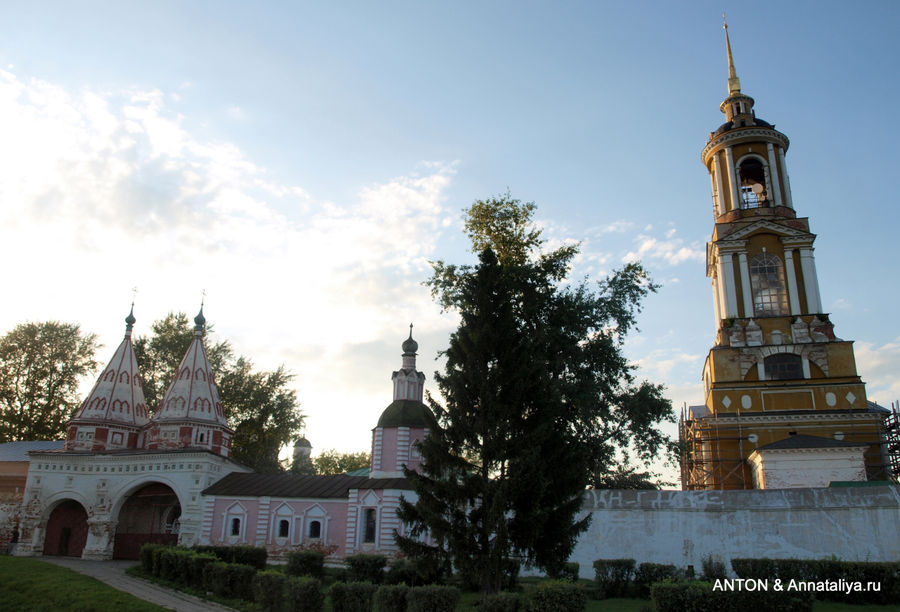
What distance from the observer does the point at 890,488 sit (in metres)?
16.6

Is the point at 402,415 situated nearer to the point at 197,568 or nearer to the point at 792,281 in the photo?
the point at 197,568

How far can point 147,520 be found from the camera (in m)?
28.7

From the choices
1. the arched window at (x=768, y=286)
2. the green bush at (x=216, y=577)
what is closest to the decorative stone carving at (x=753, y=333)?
the arched window at (x=768, y=286)

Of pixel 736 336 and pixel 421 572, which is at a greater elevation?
pixel 736 336

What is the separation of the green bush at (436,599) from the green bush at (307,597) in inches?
96.6

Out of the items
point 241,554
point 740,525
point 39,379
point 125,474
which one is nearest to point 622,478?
point 740,525

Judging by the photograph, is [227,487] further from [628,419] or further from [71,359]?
[71,359]

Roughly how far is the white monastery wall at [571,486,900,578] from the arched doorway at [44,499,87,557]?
69.6 feet

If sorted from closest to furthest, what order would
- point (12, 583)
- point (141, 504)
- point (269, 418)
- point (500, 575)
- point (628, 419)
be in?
point (500, 575) < point (12, 583) < point (628, 419) < point (141, 504) < point (269, 418)

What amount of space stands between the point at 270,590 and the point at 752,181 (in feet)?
97.0

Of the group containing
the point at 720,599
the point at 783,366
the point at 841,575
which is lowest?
the point at 720,599

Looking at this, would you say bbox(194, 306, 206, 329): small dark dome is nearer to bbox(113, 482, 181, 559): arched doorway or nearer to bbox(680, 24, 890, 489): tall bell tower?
bbox(113, 482, 181, 559): arched doorway

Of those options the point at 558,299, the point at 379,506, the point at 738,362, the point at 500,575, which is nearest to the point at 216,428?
the point at 379,506

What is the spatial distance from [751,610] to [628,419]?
12379 millimetres
